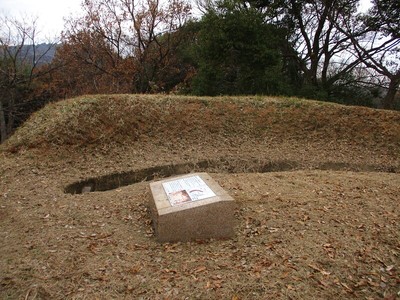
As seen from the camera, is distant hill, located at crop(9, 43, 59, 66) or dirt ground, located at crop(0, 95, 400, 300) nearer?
dirt ground, located at crop(0, 95, 400, 300)

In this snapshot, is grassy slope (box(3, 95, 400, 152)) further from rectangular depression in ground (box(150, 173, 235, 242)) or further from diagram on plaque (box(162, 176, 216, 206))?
rectangular depression in ground (box(150, 173, 235, 242))

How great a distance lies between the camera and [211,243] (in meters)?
2.66

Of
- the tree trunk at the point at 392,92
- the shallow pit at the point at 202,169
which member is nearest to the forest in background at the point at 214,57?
the tree trunk at the point at 392,92

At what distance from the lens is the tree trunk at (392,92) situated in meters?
11.7

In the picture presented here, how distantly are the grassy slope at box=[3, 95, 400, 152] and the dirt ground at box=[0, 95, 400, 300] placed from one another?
864 millimetres

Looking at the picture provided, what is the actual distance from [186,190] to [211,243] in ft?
1.78

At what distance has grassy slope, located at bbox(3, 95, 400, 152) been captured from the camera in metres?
5.51

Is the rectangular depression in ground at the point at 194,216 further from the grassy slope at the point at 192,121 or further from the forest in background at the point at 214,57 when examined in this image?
the forest in background at the point at 214,57

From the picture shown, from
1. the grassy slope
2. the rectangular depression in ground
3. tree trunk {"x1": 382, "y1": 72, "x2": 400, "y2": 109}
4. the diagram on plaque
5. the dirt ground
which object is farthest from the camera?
tree trunk {"x1": 382, "y1": 72, "x2": 400, "y2": 109}

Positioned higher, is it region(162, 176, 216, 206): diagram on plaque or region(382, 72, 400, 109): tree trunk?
region(382, 72, 400, 109): tree trunk

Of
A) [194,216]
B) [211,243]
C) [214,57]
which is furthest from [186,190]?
[214,57]

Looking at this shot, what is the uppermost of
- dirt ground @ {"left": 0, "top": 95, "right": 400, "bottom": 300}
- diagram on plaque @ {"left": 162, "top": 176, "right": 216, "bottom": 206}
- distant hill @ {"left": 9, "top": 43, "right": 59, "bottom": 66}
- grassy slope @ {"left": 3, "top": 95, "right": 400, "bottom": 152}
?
distant hill @ {"left": 9, "top": 43, "right": 59, "bottom": 66}

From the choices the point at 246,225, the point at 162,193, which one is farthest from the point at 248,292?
the point at 162,193

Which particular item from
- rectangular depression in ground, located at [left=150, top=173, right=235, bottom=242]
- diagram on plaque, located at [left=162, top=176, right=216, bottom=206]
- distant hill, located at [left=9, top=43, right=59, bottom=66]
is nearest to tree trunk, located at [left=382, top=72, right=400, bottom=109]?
diagram on plaque, located at [left=162, top=176, right=216, bottom=206]
